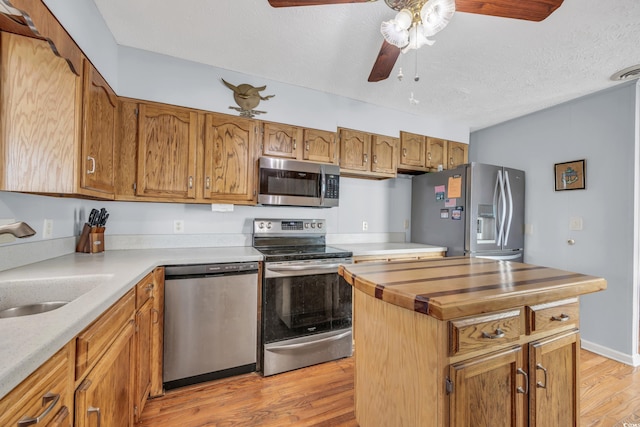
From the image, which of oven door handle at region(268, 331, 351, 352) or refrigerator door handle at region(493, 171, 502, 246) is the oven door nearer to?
oven door handle at region(268, 331, 351, 352)

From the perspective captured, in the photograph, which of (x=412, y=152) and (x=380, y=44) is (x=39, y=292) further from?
(x=412, y=152)

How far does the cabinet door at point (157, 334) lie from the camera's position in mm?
1734

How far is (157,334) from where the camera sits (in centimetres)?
176

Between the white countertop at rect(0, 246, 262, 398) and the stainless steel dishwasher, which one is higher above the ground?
the white countertop at rect(0, 246, 262, 398)

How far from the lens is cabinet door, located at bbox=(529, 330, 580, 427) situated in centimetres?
110

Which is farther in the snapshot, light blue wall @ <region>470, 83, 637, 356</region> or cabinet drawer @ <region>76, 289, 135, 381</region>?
light blue wall @ <region>470, 83, 637, 356</region>

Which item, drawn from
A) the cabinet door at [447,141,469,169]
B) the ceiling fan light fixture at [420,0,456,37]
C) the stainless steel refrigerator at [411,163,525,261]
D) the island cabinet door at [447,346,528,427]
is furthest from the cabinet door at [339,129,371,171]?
the island cabinet door at [447,346,528,427]

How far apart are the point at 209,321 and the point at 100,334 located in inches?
39.5

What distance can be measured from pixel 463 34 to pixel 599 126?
75.6 inches

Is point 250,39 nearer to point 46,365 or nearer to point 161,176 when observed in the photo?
point 161,176

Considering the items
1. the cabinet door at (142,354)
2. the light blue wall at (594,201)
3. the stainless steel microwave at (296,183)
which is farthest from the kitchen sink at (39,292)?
the light blue wall at (594,201)

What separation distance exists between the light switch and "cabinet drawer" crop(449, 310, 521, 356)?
2.48 m

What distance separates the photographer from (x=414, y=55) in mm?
2123

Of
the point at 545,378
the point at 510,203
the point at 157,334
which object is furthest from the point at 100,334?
the point at 510,203
